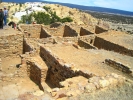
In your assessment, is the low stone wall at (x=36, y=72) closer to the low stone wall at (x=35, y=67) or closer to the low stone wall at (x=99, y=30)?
the low stone wall at (x=35, y=67)

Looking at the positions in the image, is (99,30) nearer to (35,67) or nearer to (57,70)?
(35,67)

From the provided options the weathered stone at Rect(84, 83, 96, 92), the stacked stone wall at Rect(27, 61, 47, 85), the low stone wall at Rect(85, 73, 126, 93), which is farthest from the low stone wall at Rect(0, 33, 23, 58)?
the weathered stone at Rect(84, 83, 96, 92)

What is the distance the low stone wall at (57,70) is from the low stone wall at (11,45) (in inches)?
165

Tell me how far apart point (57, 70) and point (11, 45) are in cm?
640

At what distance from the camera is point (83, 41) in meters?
19.6

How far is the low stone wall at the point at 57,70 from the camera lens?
1154 centimetres

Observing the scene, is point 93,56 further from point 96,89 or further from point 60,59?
point 96,89

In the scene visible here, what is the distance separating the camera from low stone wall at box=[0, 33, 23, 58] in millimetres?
17484

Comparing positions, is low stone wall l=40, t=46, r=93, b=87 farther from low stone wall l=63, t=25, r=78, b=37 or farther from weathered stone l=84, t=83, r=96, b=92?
low stone wall l=63, t=25, r=78, b=37

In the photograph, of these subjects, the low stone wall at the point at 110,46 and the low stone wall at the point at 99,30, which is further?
the low stone wall at the point at 99,30

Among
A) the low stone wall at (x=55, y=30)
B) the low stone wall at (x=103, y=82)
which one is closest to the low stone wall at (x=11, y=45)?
the low stone wall at (x=55, y=30)

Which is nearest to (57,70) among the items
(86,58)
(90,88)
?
(86,58)

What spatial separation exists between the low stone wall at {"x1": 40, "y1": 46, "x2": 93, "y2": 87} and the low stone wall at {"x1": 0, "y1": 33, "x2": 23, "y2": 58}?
13.7ft

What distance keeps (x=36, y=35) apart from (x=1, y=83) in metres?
10.2
